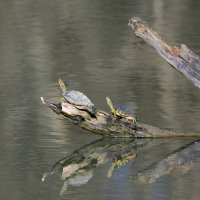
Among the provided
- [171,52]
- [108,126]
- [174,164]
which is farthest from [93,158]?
[171,52]

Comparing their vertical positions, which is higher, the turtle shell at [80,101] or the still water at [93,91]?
the turtle shell at [80,101]

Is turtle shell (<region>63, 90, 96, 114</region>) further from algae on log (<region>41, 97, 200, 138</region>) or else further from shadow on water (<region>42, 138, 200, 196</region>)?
shadow on water (<region>42, 138, 200, 196</region>)

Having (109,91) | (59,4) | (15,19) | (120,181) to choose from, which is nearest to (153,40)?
(120,181)

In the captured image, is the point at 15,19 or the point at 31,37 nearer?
the point at 31,37

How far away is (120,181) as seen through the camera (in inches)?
293

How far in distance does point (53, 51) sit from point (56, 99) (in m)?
3.46

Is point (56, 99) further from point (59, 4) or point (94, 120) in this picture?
point (59, 4)

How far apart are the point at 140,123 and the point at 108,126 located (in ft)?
1.05

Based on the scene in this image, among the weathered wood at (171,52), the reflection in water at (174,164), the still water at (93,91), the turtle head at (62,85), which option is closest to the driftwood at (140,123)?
the weathered wood at (171,52)

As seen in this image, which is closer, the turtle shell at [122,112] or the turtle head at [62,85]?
the turtle shell at [122,112]

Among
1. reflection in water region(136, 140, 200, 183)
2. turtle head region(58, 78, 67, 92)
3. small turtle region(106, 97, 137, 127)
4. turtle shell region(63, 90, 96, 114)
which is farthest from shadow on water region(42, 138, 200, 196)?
turtle head region(58, 78, 67, 92)

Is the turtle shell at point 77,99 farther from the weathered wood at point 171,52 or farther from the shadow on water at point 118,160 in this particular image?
the weathered wood at point 171,52

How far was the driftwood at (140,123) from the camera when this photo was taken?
333 inches

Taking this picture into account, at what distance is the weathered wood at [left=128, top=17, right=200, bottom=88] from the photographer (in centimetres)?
845
